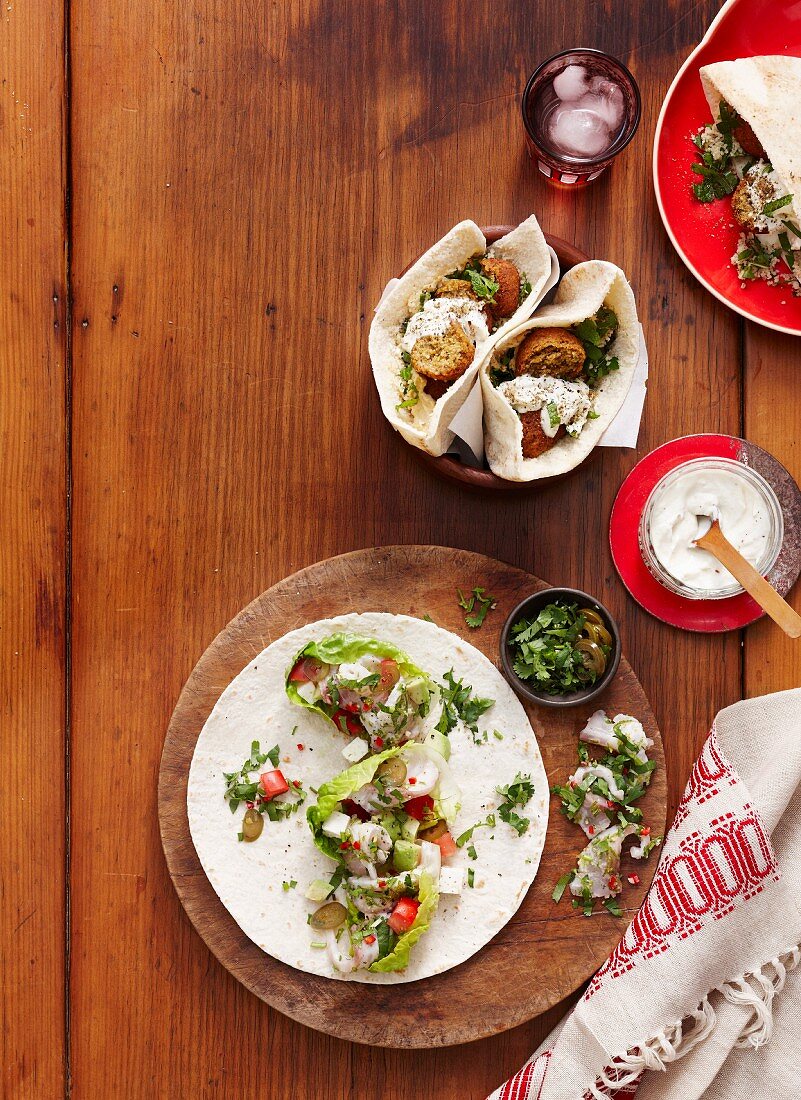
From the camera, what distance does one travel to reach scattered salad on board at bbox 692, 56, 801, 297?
238 centimetres

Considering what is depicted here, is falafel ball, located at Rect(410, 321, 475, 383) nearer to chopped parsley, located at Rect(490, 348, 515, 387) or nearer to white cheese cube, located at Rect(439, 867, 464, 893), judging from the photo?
chopped parsley, located at Rect(490, 348, 515, 387)

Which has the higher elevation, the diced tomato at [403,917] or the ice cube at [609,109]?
the ice cube at [609,109]

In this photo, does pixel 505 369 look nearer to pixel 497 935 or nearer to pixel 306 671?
pixel 306 671

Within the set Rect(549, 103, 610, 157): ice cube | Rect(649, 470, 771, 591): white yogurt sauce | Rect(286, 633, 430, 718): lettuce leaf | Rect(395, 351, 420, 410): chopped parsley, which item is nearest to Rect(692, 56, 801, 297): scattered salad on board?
Rect(549, 103, 610, 157): ice cube

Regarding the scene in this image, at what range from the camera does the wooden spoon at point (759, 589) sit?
244 centimetres

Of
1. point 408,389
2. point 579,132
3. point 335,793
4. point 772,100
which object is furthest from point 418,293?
point 335,793

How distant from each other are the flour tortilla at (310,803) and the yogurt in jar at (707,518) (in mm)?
584

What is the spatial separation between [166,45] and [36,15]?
1.17ft

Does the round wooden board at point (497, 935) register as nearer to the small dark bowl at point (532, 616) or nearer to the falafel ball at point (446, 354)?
the small dark bowl at point (532, 616)

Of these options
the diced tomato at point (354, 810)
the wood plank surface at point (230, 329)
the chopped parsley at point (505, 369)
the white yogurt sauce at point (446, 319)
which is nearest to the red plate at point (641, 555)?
the wood plank surface at point (230, 329)

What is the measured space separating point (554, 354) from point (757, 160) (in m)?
0.87

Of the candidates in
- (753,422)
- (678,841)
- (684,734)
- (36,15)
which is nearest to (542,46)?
(753,422)

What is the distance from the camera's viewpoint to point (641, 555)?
2584 millimetres

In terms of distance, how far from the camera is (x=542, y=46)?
255cm
